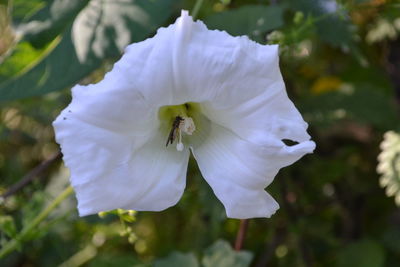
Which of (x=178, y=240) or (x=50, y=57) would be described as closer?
(x=50, y=57)

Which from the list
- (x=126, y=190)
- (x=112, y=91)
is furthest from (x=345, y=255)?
(x=112, y=91)

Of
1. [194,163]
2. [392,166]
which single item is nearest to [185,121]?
[392,166]

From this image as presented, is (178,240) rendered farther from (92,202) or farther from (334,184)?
(92,202)

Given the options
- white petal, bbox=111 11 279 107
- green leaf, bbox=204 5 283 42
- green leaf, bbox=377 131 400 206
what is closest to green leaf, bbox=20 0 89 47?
green leaf, bbox=204 5 283 42

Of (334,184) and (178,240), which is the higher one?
(334,184)

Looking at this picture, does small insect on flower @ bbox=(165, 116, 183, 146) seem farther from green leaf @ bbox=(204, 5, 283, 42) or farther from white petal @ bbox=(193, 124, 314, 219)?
green leaf @ bbox=(204, 5, 283, 42)

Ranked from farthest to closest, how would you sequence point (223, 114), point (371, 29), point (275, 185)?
1. point (371, 29)
2. point (275, 185)
3. point (223, 114)

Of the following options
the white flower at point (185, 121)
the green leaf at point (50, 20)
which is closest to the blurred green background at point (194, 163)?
the green leaf at point (50, 20)
